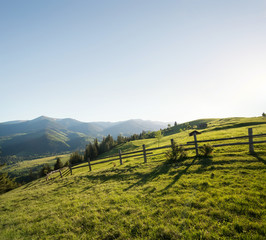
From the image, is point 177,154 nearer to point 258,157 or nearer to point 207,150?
point 207,150

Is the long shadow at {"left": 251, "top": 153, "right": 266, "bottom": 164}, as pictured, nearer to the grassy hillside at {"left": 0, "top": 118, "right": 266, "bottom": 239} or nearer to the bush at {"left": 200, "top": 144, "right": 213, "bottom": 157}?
the grassy hillside at {"left": 0, "top": 118, "right": 266, "bottom": 239}

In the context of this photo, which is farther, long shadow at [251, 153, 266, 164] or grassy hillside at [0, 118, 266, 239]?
long shadow at [251, 153, 266, 164]

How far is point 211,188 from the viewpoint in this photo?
7.05 m

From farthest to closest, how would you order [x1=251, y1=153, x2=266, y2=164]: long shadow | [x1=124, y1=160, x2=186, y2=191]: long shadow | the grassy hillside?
[x1=124, y1=160, x2=186, y2=191]: long shadow
[x1=251, y1=153, x2=266, y2=164]: long shadow
the grassy hillside

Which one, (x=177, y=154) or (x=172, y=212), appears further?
(x=177, y=154)

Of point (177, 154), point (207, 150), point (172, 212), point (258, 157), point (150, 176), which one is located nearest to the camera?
point (172, 212)

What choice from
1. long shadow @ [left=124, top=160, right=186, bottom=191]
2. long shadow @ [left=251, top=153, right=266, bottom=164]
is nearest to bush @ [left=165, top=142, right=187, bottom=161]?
long shadow @ [left=124, top=160, right=186, bottom=191]

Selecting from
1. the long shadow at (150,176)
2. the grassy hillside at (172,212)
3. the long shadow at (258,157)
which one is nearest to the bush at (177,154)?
the long shadow at (150,176)

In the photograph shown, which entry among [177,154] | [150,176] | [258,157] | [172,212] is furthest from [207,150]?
[172,212]

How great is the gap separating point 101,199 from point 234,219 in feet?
24.0

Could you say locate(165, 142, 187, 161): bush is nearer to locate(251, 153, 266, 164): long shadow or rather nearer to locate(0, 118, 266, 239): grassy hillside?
locate(0, 118, 266, 239): grassy hillside

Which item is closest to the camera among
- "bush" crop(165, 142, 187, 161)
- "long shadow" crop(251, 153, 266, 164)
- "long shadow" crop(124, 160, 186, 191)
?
"long shadow" crop(251, 153, 266, 164)

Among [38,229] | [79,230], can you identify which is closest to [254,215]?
[79,230]

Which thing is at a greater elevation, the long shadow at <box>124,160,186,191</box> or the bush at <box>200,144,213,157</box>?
the bush at <box>200,144,213,157</box>
